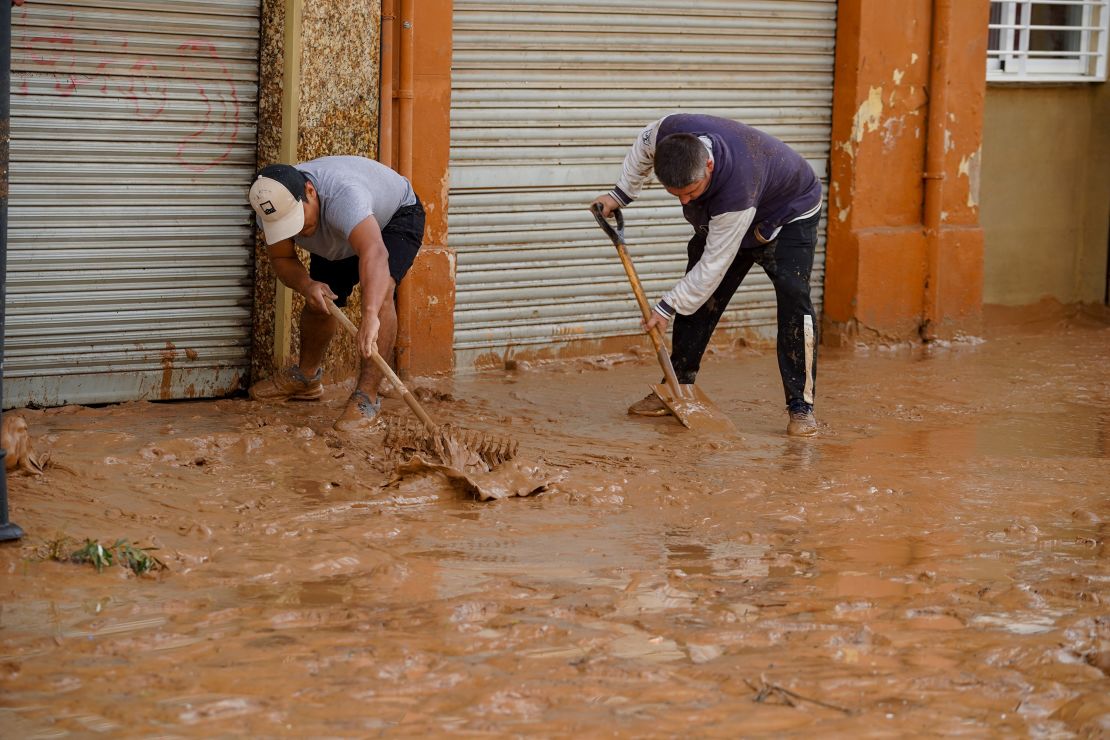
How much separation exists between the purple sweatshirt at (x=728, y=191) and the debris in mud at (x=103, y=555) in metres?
2.99

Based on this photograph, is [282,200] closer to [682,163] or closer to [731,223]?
[682,163]

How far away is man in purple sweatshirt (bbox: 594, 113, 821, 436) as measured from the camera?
21.6 ft

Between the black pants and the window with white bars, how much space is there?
4.30m

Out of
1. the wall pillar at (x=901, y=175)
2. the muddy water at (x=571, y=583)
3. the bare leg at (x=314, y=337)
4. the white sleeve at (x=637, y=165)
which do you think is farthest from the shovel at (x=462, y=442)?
the wall pillar at (x=901, y=175)

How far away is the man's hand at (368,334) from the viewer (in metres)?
6.04

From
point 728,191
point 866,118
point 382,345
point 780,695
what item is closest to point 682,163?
point 728,191

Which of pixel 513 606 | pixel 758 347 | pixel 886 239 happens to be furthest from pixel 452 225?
pixel 513 606

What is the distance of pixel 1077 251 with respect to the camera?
11.3 meters

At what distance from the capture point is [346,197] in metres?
6.30

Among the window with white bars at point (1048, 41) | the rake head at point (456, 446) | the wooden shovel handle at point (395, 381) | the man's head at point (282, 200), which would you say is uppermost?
the window with white bars at point (1048, 41)

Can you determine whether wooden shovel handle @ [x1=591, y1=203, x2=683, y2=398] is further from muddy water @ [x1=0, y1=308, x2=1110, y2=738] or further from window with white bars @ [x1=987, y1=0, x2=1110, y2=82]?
window with white bars @ [x1=987, y1=0, x2=1110, y2=82]

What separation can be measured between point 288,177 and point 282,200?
11cm

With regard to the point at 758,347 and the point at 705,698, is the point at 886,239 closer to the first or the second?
the point at 758,347

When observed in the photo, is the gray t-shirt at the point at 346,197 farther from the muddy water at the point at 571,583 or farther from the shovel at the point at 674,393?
the shovel at the point at 674,393
